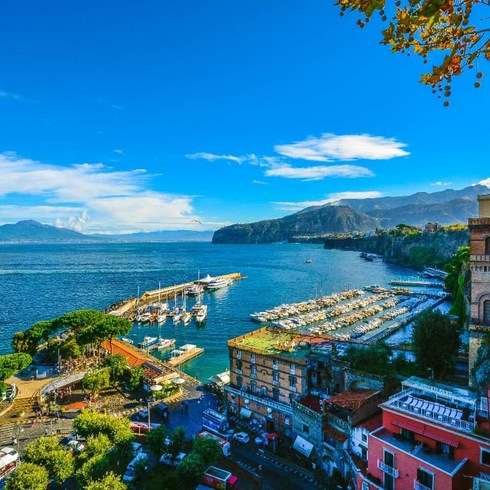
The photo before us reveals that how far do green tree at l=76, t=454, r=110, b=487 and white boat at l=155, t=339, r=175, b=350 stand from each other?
1399 inches

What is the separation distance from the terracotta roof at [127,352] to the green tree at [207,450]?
23.5m

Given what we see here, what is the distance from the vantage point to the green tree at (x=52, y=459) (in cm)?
2573

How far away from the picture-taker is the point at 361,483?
23641 mm

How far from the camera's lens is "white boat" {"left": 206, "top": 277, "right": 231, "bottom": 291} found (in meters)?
113

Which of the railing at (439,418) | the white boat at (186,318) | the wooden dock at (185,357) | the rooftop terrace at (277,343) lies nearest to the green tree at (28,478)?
the rooftop terrace at (277,343)

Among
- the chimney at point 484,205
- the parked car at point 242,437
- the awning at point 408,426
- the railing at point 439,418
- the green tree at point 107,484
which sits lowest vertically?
the parked car at point 242,437

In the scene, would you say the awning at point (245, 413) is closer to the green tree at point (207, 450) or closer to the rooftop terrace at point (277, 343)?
the rooftop terrace at point (277, 343)

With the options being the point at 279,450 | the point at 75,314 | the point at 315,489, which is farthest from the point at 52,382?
the point at 315,489

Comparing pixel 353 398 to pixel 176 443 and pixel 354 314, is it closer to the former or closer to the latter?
pixel 176 443

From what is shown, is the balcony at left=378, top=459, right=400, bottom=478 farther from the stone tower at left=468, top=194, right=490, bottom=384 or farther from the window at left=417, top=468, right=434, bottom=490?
the stone tower at left=468, top=194, right=490, bottom=384

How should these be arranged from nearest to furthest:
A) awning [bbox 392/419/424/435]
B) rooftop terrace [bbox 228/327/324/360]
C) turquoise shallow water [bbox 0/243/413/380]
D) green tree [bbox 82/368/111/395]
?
awning [bbox 392/419/424/435]
rooftop terrace [bbox 228/327/324/360]
green tree [bbox 82/368/111/395]
turquoise shallow water [bbox 0/243/413/380]

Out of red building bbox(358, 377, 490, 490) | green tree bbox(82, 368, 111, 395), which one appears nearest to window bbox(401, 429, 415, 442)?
red building bbox(358, 377, 490, 490)

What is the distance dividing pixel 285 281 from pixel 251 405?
90.2 m

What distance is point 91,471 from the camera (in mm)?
24953
